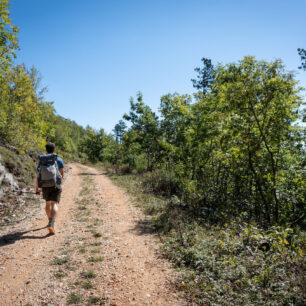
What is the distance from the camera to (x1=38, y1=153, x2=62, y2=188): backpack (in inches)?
235

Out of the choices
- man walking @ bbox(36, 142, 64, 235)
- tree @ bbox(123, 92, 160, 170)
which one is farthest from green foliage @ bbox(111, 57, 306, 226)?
tree @ bbox(123, 92, 160, 170)

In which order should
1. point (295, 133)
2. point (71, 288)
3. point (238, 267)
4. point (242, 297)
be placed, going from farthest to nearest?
point (295, 133) → point (238, 267) → point (71, 288) → point (242, 297)

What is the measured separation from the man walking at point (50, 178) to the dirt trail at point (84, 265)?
0.88 metres

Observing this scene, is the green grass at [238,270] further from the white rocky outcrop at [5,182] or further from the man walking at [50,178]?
the white rocky outcrop at [5,182]

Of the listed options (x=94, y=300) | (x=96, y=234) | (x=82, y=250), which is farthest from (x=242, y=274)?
(x=96, y=234)

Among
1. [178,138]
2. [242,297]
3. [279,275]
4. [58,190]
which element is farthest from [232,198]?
[58,190]

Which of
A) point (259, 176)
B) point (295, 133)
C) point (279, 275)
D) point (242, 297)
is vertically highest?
point (295, 133)

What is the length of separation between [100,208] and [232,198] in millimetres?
5727

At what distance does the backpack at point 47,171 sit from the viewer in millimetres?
5977

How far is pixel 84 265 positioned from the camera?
14.9ft

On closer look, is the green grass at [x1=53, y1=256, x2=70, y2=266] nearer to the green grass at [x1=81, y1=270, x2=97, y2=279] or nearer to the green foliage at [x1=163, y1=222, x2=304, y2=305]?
the green grass at [x1=81, y1=270, x2=97, y2=279]

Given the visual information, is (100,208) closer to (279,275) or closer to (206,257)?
(206,257)

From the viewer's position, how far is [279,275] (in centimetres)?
382

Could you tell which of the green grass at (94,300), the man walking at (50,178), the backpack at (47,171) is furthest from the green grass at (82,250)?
the backpack at (47,171)
